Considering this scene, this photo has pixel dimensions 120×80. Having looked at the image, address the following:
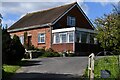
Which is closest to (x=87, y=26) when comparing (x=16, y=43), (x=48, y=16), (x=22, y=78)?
(x=48, y=16)

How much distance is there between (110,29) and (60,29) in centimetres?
2126

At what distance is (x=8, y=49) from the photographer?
79.8ft

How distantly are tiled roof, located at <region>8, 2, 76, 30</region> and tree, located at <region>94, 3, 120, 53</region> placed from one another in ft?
72.4

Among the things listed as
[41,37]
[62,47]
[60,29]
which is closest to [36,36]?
[41,37]

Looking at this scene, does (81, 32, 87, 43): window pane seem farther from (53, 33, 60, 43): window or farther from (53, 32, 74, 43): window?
(53, 33, 60, 43): window

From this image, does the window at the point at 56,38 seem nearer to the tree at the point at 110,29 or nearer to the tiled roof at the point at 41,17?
the tiled roof at the point at 41,17

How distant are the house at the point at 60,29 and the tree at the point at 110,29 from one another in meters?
17.6

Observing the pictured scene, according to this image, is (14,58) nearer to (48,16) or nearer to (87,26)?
(48,16)

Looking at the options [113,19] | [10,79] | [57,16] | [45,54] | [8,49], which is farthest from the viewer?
[57,16]

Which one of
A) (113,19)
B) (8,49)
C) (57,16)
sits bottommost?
(8,49)

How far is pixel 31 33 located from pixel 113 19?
93.0 ft

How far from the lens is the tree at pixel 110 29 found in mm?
17688

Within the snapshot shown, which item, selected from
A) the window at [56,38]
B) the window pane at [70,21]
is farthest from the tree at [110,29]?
the window pane at [70,21]

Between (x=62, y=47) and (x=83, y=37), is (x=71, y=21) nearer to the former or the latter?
(x=83, y=37)
